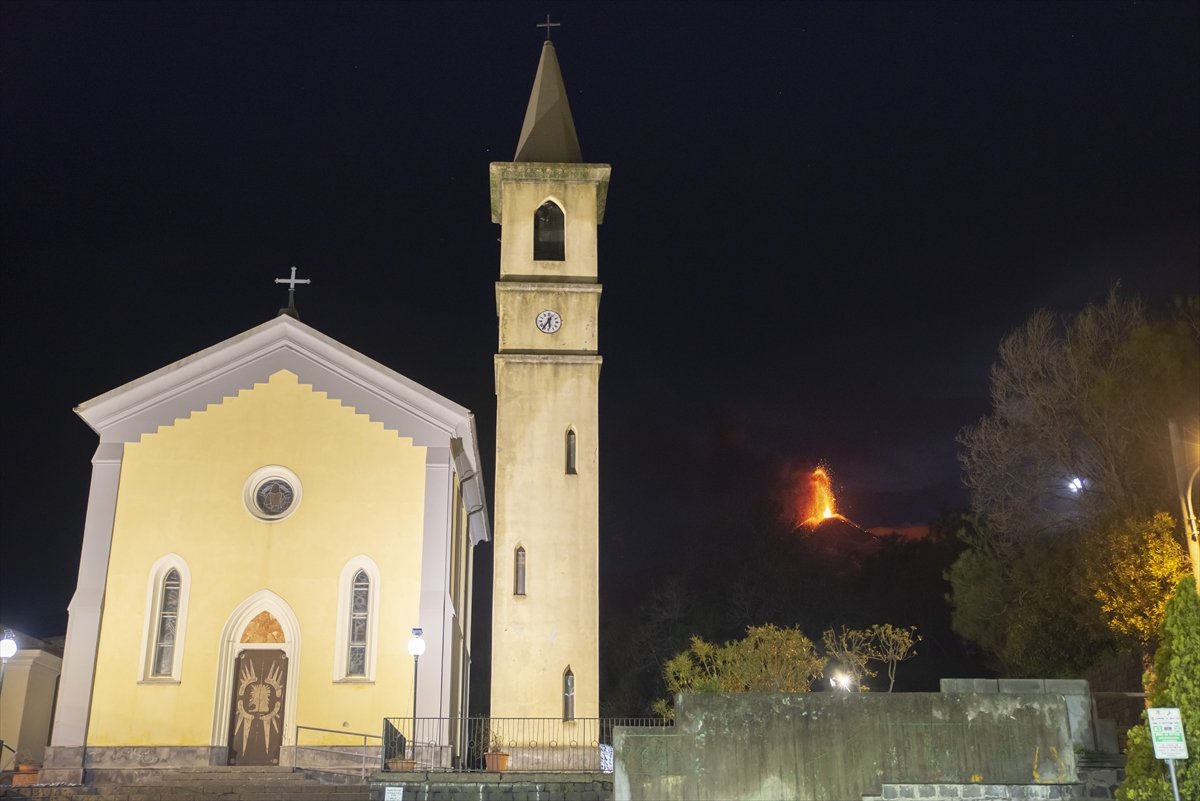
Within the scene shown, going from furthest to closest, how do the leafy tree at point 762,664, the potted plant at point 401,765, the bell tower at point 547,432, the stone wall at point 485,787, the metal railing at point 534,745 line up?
the leafy tree at point 762,664, the bell tower at point 547,432, the metal railing at point 534,745, the potted plant at point 401,765, the stone wall at point 485,787

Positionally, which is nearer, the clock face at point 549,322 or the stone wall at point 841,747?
the stone wall at point 841,747

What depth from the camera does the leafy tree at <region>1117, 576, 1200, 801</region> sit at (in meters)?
14.1

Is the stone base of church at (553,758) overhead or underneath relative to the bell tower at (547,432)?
underneath

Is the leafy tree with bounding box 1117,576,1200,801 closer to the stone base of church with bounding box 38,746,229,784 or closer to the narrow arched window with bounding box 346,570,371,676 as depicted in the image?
the narrow arched window with bounding box 346,570,371,676

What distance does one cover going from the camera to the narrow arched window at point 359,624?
23.3m

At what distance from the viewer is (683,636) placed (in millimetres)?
52375

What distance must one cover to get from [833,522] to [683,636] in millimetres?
16698

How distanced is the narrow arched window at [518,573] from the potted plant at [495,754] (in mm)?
3045

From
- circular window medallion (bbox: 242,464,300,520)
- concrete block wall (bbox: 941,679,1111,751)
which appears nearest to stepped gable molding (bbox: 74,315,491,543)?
circular window medallion (bbox: 242,464,300,520)

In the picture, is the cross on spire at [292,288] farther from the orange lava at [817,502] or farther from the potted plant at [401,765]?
the orange lava at [817,502]

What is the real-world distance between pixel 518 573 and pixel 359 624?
4044 millimetres

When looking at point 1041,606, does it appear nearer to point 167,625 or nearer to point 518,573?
point 518,573

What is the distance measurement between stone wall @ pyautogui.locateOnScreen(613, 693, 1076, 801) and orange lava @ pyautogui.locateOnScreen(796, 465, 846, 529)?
46618mm

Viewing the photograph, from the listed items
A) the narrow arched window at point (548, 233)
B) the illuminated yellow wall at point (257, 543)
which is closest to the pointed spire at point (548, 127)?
the narrow arched window at point (548, 233)
